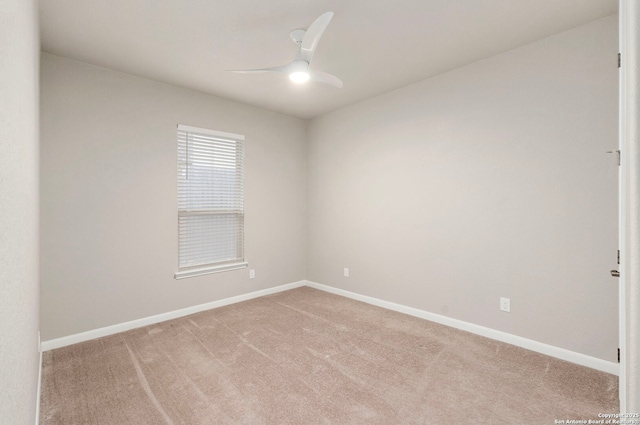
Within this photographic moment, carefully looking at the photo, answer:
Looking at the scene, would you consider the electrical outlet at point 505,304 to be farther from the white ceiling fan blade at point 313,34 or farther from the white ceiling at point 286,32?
the white ceiling fan blade at point 313,34

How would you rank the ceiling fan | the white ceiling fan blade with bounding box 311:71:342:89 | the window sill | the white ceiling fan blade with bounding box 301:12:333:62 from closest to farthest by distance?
the white ceiling fan blade with bounding box 301:12:333:62
the ceiling fan
the white ceiling fan blade with bounding box 311:71:342:89
the window sill

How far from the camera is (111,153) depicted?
2988mm

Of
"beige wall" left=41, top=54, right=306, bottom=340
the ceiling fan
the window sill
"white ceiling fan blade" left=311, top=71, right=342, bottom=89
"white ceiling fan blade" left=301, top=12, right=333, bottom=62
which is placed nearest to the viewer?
"white ceiling fan blade" left=301, top=12, right=333, bottom=62

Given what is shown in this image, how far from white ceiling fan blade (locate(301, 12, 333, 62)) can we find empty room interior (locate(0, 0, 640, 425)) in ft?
0.10

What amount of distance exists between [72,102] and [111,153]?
1.74 feet

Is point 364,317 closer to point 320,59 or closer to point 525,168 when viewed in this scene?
point 525,168

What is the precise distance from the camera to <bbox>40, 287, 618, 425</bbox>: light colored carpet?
1.84m

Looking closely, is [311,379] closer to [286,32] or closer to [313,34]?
[313,34]

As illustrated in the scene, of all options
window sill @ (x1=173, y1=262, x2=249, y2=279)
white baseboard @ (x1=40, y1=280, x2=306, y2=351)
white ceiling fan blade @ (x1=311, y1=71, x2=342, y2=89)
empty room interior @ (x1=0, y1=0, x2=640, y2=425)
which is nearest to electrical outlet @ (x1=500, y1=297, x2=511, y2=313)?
empty room interior @ (x1=0, y1=0, x2=640, y2=425)

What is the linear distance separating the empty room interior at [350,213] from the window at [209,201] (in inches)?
1.1

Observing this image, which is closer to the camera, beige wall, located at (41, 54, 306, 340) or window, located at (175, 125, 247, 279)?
beige wall, located at (41, 54, 306, 340)

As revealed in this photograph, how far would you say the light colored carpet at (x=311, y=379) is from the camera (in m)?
1.84

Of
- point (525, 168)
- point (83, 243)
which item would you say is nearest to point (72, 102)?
point (83, 243)

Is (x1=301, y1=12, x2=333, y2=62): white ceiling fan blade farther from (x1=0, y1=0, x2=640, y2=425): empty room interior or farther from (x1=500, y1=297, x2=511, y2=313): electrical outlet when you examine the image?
(x1=500, y1=297, x2=511, y2=313): electrical outlet
